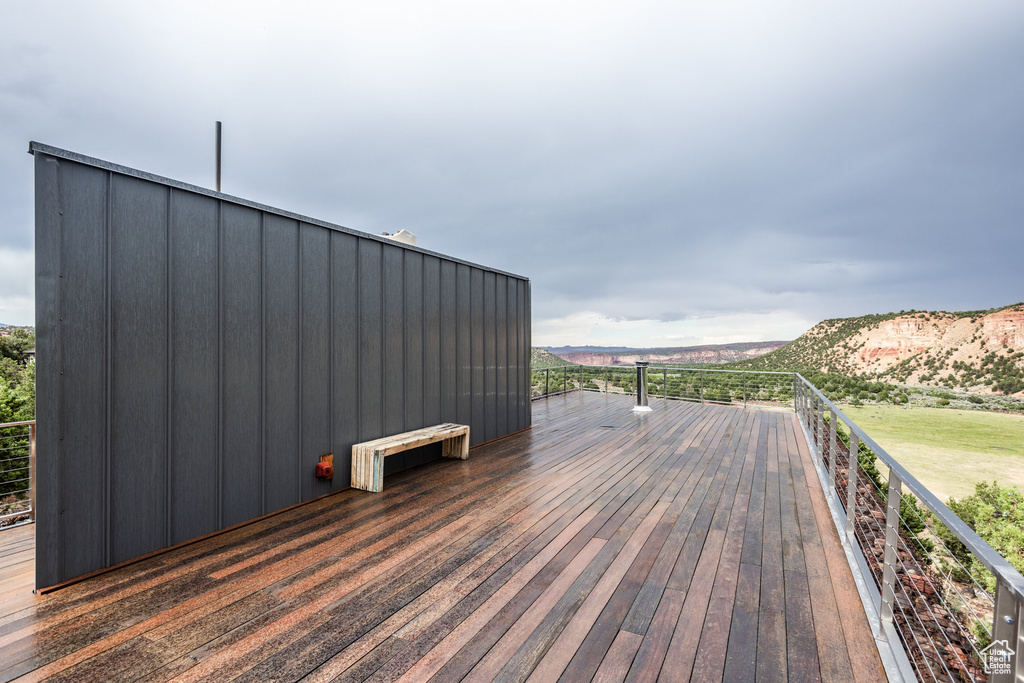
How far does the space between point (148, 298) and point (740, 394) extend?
9974 millimetres

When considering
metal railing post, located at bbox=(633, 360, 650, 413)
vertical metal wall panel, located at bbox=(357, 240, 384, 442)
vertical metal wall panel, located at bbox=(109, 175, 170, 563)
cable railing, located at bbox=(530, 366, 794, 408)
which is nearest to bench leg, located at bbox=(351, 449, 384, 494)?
vertical metal wall panel, located at bbox=(357, 240, 384, 442)

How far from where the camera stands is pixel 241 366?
114 inches

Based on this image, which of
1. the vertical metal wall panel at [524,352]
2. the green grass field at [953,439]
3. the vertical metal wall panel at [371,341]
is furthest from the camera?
the green grass field at [953,439]

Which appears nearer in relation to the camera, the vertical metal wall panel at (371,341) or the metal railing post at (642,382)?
the vertical metal wall panel at (371,341)

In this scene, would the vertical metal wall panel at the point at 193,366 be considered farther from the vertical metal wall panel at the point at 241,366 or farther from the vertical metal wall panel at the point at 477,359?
the vertical metal wall panel at the point at 477,359

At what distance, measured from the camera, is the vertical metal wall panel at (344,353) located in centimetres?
355

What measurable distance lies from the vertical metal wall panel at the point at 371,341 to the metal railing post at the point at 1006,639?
3791 millimetres

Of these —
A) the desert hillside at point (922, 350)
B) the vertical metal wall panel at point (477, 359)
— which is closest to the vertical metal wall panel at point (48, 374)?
the vertical metal wall panel at point (477, 359)

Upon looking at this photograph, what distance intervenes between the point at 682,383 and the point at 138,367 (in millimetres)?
9727

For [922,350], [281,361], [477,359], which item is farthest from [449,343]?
[922,350]

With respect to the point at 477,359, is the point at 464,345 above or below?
above

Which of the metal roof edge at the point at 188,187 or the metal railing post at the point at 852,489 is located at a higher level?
the metal roof edge at the point at 188,187

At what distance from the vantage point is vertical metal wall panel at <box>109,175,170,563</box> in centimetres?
231

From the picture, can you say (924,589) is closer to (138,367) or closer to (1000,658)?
(1000,658)
